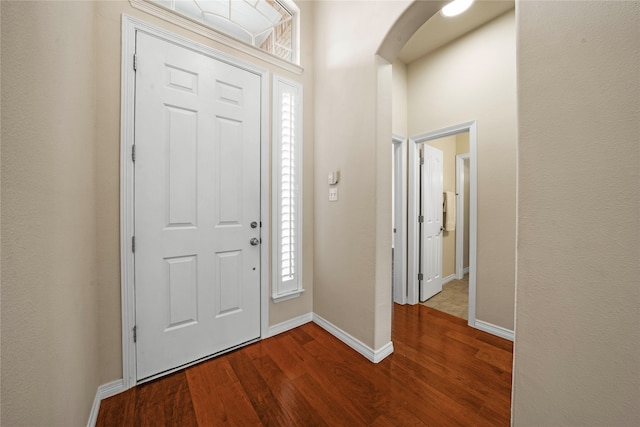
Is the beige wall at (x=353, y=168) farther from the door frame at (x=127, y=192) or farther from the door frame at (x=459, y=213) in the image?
the door frame at (x=459, y=213)

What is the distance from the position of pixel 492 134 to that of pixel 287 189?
76.4 inches

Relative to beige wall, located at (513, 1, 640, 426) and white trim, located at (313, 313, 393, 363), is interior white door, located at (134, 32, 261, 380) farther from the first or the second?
beige wall, located at (513, 1, 640, 426)

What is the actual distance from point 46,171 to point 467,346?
2.67 metres

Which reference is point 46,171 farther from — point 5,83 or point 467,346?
point 467,346

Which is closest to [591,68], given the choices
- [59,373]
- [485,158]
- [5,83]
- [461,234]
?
[485,158]

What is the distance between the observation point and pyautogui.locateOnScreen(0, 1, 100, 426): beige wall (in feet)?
1.73

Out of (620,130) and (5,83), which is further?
(620,130)

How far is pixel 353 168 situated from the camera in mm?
1829

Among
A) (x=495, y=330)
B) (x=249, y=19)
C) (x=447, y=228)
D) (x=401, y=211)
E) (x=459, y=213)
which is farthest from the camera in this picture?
(x=459, y=213)

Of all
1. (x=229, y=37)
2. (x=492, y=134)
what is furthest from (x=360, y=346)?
(x=229, y=37)

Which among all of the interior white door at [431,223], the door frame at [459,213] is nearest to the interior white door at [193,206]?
the interior white door at [431,223]

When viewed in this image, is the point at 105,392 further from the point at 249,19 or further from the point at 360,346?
the point at 249,19

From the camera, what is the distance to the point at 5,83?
1.68ft

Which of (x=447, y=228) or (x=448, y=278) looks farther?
(x=448, y=278)
